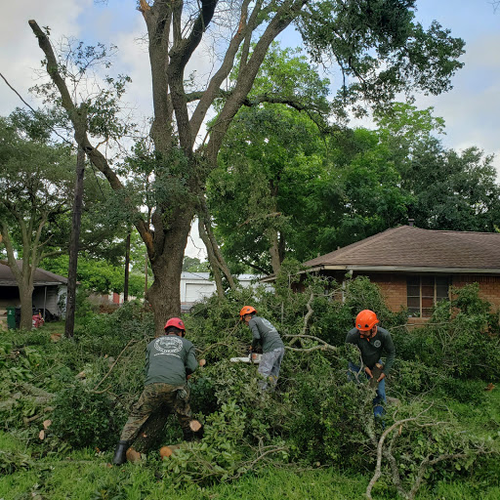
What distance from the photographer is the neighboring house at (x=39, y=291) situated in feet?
84.1

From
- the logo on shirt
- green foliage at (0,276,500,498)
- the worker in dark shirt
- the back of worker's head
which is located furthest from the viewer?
the worker in dark shirt

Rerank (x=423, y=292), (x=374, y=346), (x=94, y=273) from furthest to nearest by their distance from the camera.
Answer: (x=94, y=273), (x=423, y=292), (x=374, y=346)

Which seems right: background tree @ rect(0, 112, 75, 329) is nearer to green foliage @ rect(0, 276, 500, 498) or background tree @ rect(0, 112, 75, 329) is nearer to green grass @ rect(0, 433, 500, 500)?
green foliage @ rect(0, 276, 500, 498)

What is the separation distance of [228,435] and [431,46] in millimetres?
9368

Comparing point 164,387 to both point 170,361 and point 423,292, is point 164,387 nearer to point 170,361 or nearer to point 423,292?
point 170,361

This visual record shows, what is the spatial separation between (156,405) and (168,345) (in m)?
0.71

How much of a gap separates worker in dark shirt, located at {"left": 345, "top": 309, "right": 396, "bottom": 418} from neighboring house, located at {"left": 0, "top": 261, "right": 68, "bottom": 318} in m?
22.4

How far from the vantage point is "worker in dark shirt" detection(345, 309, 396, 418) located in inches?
244

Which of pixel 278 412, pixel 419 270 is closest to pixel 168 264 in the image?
pixel 278 412

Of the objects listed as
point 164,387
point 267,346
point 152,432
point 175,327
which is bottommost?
point 152,432

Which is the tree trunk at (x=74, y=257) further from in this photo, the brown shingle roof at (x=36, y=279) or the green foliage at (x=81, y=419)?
the brown shingle roof at (x=36, y=279)

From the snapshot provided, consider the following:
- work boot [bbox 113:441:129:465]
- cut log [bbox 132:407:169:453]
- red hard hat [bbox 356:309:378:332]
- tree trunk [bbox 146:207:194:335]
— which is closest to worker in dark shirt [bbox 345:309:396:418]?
red hard hat [bbox 356:309:378:332]

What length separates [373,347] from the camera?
6.38 m

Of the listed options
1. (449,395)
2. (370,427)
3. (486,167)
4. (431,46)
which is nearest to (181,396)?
(370,427)
